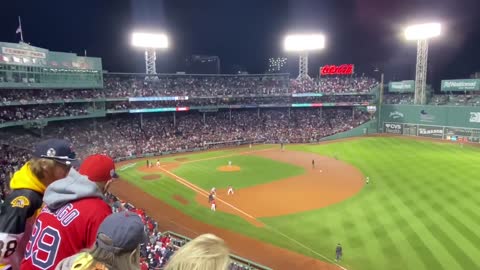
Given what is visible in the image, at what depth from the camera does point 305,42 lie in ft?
228

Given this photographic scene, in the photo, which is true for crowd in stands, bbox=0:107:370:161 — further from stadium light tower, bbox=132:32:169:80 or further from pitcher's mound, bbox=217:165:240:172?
pitcher's mound, bbox=217:165:240:172

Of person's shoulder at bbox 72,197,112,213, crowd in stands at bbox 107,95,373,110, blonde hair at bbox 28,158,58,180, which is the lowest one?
person's shoulder at bbox 72,197,112,213

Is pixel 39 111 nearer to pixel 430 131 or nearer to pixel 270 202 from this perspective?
pixel 270 202

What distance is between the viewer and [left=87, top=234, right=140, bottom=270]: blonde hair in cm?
245

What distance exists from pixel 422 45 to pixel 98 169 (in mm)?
67019

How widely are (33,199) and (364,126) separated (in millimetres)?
65550

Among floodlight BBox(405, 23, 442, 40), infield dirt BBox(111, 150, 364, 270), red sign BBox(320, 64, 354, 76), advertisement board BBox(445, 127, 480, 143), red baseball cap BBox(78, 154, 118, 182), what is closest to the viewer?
red baseball cap BBox(78, 154, 118, 182)

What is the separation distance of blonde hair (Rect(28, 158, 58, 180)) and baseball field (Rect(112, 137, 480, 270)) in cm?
1593

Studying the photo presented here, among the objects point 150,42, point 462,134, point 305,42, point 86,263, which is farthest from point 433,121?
point 86,263

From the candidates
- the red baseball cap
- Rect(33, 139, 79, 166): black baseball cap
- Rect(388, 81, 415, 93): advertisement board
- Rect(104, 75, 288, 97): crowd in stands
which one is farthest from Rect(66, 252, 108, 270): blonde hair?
Rect(388, 81, 415, 93): advertisement board

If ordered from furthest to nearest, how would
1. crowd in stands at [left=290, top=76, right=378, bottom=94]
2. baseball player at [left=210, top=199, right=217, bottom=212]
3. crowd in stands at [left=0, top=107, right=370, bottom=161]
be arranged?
crowd in stands at [left=290, top=76, right=378, bottom=94] → crowd in stands at [left=0, top=107, right=370, bottom=161] → baseball player at [left=210, top=199, right=217, bottom=212]

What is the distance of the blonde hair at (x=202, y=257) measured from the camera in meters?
1.97

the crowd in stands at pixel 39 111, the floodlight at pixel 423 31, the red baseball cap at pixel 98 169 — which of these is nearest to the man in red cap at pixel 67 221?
the red baseball cap at pixel 98 169

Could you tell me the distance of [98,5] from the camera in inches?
2067
